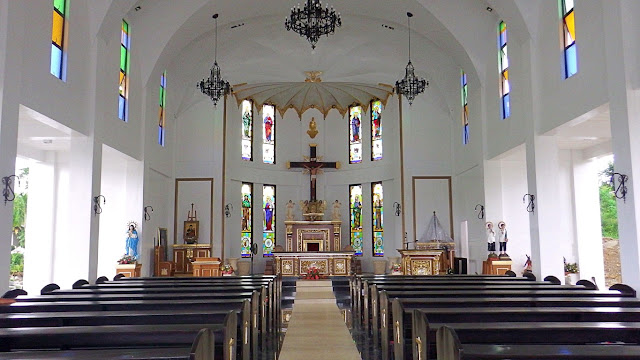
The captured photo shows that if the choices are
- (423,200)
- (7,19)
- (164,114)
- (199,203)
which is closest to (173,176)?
(199,203)

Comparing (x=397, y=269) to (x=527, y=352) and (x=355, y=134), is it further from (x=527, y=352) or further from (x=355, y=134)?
(x=527, y=352)

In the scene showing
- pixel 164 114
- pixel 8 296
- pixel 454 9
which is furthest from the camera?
pixel 164 114

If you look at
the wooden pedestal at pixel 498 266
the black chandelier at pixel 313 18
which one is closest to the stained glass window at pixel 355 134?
the wooden pedestal at pixel 498 266

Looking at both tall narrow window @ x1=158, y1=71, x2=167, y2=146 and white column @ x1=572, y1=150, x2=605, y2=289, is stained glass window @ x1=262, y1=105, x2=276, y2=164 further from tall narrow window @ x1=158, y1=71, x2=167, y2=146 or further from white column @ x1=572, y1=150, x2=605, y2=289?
white column @ x1=572, y1=150, x2=605, y2=289

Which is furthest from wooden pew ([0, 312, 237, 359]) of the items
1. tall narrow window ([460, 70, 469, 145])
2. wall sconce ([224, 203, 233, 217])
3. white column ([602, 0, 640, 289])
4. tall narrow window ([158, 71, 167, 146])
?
wall sconce ([224, 203, 233, 217])

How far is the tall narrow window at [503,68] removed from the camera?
13984 mm

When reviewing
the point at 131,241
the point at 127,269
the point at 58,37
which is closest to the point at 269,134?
the point at 131,241

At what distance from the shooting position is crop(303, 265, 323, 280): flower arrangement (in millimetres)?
19250

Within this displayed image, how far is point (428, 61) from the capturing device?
18031 mm

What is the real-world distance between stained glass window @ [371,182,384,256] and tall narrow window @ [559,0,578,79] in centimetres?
1123

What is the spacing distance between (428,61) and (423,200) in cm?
475

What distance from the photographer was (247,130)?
71.3 feet

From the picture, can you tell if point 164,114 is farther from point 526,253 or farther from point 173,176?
point 526,253

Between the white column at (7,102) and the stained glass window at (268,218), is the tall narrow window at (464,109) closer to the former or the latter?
the stained glass window at (268,218)
